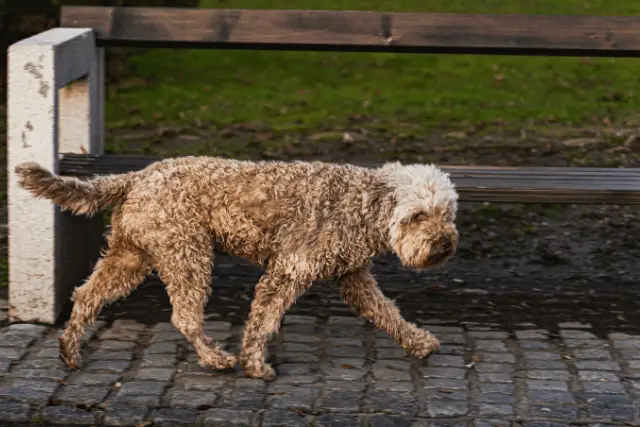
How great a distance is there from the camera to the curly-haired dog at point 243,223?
16.7ft

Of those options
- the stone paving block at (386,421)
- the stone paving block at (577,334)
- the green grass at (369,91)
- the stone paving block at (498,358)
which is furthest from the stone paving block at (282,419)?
the green grass at (369,91)

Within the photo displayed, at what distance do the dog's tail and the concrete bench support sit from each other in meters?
0.55

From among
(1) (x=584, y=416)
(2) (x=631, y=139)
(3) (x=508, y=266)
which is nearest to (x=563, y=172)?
(3) (x=508, y=266)

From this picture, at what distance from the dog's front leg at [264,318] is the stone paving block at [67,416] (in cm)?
76

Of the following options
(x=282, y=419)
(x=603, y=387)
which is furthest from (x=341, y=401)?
(x=603, y=387)

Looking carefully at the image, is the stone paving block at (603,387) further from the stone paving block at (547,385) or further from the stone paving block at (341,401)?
the stone paving block at (341,401)

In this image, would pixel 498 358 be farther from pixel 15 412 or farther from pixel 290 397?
pixel 15 412

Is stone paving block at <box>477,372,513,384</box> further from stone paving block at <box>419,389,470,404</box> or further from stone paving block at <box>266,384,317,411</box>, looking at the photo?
stone paving block at <box>266,384,317,411</box>

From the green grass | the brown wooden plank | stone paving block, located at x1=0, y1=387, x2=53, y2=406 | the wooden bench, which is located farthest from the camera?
the green grass

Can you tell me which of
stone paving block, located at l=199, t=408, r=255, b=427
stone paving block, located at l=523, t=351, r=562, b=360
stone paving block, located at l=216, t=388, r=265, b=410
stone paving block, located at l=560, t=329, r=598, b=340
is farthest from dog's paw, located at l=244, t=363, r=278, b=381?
stone paving block, located at l=560, t=329, r=598, b=340

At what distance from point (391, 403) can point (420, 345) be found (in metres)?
0.56

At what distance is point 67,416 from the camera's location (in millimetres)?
4754

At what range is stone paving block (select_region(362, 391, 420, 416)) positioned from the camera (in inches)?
190

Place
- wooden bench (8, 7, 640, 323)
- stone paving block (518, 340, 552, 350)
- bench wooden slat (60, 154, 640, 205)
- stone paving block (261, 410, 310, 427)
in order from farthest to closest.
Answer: wooden bench (8, 7, 640, 323) < bench wooden slat (60, 154, 640, 205) < stone paving block (518, 340, 552, 350) < stone paving block (261, 410, 310, 427)
